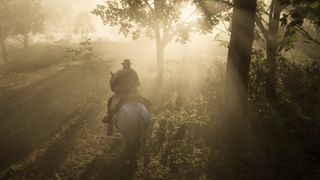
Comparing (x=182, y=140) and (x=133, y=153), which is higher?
(x=133, y=153)

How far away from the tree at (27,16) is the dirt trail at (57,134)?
21284 mm

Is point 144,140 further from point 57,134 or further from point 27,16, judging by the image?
point 27,16

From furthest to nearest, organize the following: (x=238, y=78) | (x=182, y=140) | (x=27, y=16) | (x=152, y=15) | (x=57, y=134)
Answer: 1. (x=27, y=16)
2. (x=152, y=15)
3. (x=57, y=134)
4. (x=182, y=140)
5. (x=238, y=78)

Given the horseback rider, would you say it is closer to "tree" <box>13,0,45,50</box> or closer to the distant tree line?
the distant tree line

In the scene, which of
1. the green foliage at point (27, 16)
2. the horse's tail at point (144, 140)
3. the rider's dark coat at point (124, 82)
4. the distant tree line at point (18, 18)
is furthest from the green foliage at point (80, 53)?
the rider's dark coat at point (124, 82)

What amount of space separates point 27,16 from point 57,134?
1305 inches

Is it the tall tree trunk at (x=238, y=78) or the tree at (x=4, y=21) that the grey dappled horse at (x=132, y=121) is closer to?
the tall tree trunk at (x=238, y=78)

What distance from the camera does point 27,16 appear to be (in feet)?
143

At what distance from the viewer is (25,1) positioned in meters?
43.9

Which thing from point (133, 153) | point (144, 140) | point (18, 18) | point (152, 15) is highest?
point (18, 18)

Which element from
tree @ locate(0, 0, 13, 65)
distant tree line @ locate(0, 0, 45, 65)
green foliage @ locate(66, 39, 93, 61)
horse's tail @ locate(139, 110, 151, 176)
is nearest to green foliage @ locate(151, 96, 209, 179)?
horse's tail @ locate(139, 110, 151, 176)

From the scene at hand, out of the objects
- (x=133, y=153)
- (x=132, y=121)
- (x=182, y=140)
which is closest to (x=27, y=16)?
(x=182, y=140)

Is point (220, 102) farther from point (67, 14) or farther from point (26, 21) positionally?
point (67, 14)

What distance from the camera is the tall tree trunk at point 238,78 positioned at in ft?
34.1
